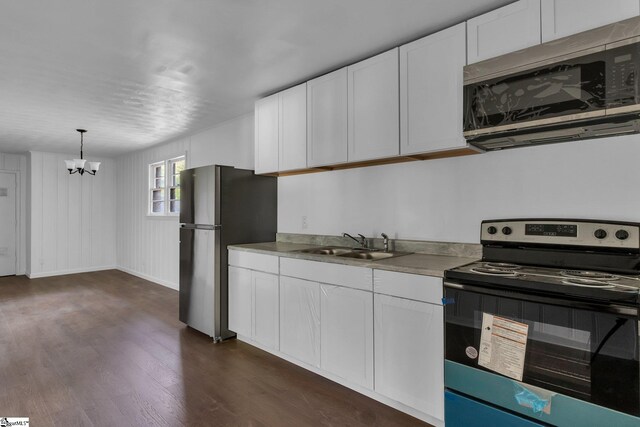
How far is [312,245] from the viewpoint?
3574 millimetres

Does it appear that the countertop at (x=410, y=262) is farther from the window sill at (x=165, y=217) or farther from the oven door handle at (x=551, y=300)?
the window sill at (x=165, y=217)

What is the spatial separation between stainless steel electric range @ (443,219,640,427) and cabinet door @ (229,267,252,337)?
6.49 feet

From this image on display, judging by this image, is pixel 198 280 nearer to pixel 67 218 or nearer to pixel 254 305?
pixel 254 305

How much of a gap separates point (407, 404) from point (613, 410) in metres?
1.04

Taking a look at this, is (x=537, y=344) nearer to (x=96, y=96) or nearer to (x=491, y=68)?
(x=491, y=68)

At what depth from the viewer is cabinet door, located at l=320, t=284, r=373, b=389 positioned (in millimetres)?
2352

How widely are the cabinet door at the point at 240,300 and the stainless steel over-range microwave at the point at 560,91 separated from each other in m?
2.34

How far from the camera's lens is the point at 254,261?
10.8ft

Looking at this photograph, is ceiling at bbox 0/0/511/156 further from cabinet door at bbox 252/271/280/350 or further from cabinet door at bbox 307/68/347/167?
cabinet door at bbox 252/271/280/350

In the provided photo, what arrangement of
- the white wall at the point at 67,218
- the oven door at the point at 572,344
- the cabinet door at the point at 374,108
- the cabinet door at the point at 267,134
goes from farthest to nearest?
the white wall at the point at 67,218 < the cabinet door at the point at 267,134 < the cabinet door at the point at 374,108 < the oven door at the point at 572,344

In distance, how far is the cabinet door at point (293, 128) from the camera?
3225 mm

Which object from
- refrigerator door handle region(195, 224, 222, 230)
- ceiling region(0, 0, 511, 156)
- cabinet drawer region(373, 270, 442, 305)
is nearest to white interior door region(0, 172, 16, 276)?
ceiling region(0, 0, 511, 156)

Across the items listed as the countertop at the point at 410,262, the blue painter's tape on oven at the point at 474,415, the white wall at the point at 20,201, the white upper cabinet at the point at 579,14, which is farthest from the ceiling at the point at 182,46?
the white wall at the point at 20,201

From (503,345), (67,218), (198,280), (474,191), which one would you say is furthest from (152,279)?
(503,345)
